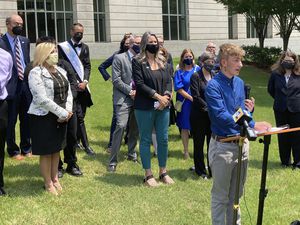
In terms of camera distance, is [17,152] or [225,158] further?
[17,152]

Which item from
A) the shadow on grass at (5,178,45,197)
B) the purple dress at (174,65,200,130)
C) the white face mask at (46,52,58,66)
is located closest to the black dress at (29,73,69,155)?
the white face mask at (46,52,58,66)

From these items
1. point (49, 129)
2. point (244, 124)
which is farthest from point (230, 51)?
point (49, 129)

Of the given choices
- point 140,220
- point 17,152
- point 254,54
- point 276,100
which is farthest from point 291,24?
point 140,220

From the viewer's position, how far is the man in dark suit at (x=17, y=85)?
25.2 ft

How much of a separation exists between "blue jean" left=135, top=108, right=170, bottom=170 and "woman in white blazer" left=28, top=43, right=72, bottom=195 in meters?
1.03

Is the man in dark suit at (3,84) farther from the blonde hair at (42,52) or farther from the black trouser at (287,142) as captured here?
the black trouser at (287,142)

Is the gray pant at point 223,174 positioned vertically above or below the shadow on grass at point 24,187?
above

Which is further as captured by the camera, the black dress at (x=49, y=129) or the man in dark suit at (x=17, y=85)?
the man in dark suit at (x=17, y=85)

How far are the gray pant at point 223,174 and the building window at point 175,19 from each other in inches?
1095

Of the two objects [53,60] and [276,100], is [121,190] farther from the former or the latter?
[276,100]

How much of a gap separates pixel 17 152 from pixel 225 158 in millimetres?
4535

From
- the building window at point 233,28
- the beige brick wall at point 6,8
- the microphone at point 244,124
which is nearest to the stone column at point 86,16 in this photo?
the beige brick wall at point 6,8

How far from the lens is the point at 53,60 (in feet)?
20.1

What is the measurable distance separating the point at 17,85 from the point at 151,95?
8.16 feet
